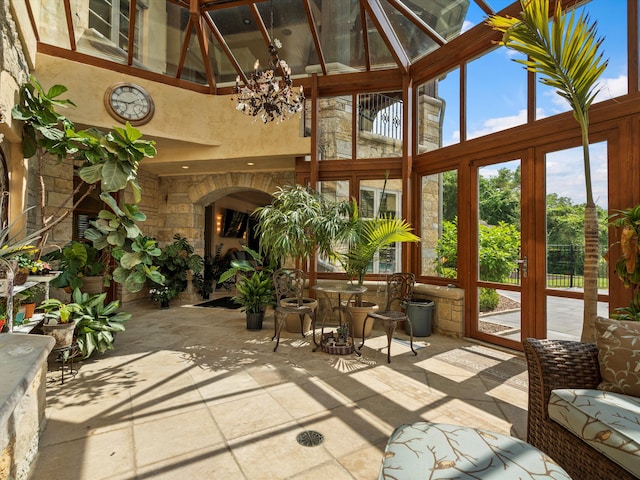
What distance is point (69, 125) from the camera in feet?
11.3

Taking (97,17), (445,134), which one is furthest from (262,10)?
(445,134)

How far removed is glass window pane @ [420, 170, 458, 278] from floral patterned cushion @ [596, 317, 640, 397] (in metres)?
2.74

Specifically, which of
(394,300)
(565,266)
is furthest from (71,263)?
(565,266)

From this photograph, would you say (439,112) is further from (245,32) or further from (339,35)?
(245,32)

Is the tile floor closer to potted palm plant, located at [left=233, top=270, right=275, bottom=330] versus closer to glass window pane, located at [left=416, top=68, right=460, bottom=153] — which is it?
potted palm plant, located at [left=233, top=270, right=275, bottom=330]

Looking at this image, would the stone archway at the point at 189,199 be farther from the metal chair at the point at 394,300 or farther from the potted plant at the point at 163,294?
the metal chair at the point at 394,300

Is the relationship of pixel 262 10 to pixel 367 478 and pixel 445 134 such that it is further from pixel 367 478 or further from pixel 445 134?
pixel 367 478

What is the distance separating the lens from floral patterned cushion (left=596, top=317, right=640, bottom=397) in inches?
66.0

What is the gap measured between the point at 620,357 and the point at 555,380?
1.11 ft

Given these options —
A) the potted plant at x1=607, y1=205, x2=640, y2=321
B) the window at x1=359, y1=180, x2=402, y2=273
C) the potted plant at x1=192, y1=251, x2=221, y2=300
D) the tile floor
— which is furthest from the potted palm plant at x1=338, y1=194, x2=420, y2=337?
the potted plant at x1=192, y1=251, x2=221, y2=300

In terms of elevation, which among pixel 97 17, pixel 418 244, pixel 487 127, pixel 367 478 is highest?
pixel 97 17

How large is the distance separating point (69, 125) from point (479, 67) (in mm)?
4840

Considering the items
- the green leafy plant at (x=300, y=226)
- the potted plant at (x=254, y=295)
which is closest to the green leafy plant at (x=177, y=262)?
the potted plant at (x=254, y=295)

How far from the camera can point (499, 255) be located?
411cm
